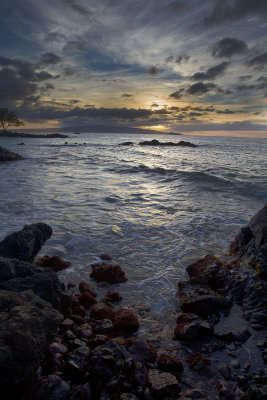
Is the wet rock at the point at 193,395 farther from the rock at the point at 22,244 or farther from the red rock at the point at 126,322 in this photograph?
the rock at the point at 22,244

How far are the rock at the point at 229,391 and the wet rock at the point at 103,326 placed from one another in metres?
1.81

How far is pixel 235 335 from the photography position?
12.7 ft

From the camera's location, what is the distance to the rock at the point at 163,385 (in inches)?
114

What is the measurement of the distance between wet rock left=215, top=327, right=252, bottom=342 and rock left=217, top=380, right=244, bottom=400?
0.85 meters

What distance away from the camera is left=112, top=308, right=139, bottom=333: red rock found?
411 centimetres

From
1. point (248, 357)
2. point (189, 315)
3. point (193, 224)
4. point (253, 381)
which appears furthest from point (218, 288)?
point (193, 224)

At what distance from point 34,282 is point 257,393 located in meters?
3.37

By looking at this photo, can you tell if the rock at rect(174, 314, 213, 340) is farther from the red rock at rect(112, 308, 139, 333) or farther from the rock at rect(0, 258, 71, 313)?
the rock at rect(0, 258, 71, 313)

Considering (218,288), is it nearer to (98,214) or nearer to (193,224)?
(193,224)

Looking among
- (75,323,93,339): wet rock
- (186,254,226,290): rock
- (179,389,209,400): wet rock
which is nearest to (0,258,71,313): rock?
(75,323,93,339): wet rock

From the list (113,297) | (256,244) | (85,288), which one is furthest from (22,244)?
(256,244)

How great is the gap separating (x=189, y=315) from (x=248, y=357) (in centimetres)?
109

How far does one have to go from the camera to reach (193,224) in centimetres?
964

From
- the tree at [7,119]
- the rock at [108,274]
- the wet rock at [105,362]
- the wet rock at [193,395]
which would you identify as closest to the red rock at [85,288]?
the rock at [108,274]
